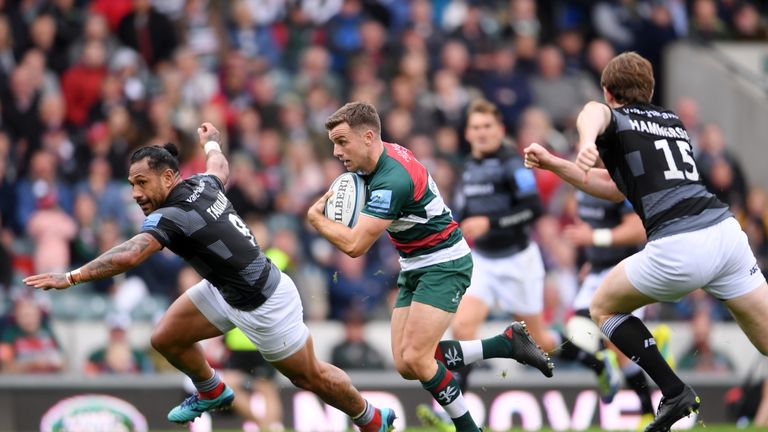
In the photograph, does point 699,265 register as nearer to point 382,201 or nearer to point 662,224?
point 662,224

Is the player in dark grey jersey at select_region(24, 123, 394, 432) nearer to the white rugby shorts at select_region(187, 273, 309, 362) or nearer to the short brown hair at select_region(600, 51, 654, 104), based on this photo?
the white rugby shorts at select_region(187, 273, 309, 362)

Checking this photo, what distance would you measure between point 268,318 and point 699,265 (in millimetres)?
2971

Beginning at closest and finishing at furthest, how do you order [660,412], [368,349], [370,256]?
[660,412] < [368,349] < [370,256]

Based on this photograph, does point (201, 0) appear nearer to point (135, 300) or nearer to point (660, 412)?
point (135, 300)

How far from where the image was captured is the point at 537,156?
320 inches

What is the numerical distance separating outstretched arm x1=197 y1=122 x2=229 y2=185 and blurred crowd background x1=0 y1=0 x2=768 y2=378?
3.20 m

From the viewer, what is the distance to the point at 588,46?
19344 millimetres

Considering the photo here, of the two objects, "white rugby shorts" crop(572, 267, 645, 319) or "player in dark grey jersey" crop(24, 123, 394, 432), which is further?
"white rugby shorts" crop(572, 267, 645, 319)

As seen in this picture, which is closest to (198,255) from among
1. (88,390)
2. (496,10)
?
(88,390)

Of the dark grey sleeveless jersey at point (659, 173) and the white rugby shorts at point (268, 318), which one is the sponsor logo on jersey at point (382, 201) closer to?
the white rugby shorts at point (268, 318)

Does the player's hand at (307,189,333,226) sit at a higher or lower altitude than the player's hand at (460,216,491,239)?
higher

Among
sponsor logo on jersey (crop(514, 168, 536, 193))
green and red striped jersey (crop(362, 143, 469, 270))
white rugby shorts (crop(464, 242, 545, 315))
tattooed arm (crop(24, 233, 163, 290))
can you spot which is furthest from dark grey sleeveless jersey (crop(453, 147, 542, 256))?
tattooed arm (crop(24, 233, 163, 290))

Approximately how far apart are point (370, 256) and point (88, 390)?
154 inches

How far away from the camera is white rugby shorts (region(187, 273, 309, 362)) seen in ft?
29.0
